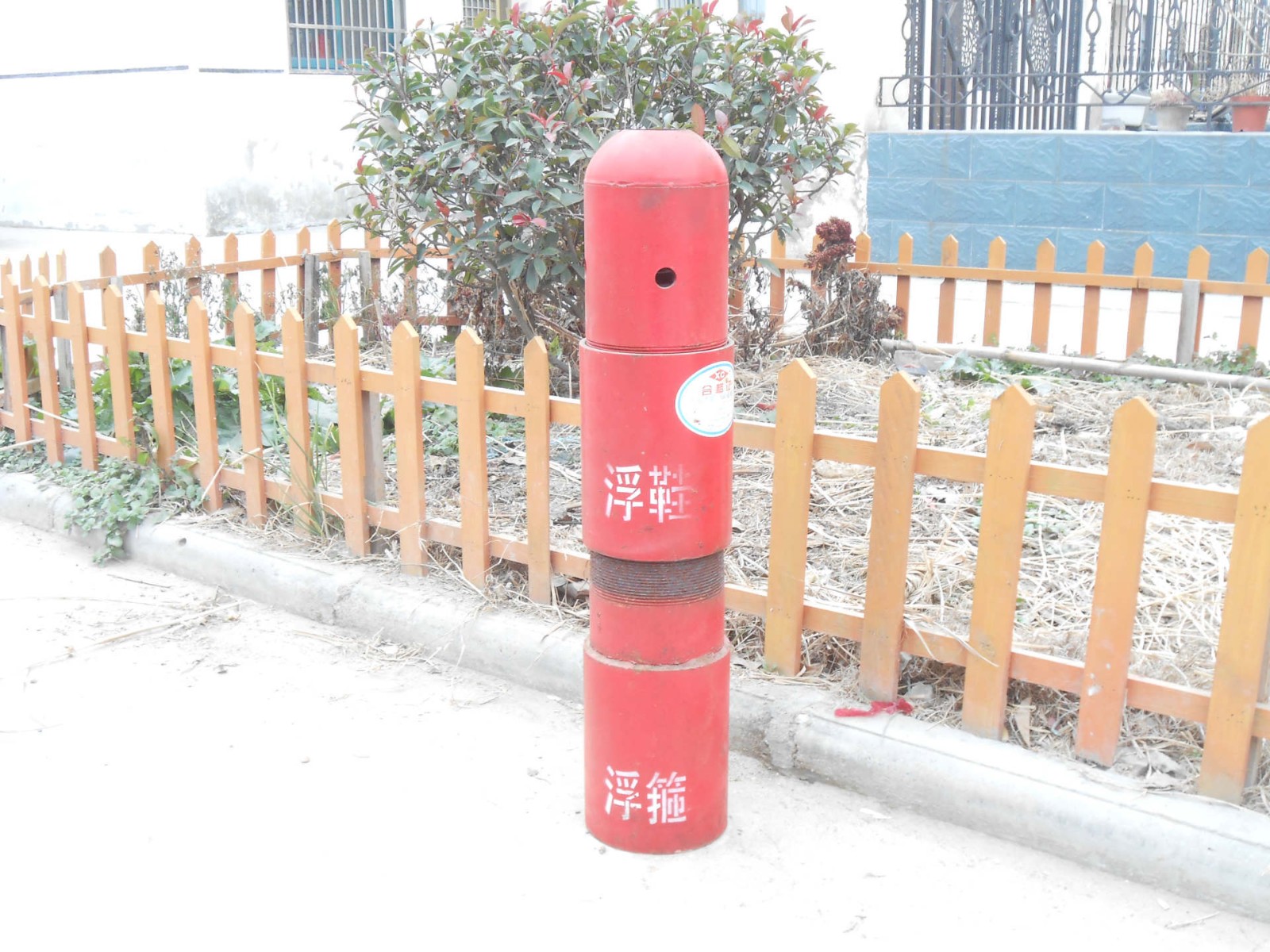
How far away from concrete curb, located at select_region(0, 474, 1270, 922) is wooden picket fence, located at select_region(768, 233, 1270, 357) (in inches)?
130

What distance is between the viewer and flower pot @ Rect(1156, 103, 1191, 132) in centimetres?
1050

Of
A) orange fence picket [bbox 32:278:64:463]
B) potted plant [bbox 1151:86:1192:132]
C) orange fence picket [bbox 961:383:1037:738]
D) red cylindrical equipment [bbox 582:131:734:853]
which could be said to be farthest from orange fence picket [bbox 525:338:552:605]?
potted plant [bbox 1151:86:1192:132]

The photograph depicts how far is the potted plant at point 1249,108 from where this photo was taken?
1042 centimetres

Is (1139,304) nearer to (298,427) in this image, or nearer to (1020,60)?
(298,427)

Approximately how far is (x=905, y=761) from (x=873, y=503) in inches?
26.4

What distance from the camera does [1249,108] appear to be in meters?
10.5

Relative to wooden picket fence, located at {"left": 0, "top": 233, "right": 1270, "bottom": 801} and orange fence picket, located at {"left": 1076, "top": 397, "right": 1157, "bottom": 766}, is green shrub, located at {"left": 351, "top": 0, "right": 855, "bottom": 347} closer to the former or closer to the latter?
wooden picket fence, located at {"left": 0, "top": 233, "right": 1270, "bottom": 801}

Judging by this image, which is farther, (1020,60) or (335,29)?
(335,29)

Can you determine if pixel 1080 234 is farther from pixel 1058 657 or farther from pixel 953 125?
pixel 1058 657

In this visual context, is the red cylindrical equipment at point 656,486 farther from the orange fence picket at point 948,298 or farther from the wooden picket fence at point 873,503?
the orange fence picket at point 948,298

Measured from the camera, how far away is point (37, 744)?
351 centimetres

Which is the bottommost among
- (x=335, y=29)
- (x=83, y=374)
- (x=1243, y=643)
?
(x=1243, y=643)

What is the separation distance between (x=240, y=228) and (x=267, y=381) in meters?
10.5

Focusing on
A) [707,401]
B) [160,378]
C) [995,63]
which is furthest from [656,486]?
[995,63]
